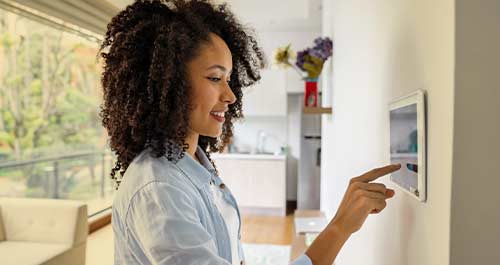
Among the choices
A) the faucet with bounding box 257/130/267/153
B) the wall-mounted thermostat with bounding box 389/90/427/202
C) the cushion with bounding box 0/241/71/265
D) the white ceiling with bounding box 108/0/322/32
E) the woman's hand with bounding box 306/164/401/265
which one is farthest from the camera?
the faucet with bounding box 257/130/267/153

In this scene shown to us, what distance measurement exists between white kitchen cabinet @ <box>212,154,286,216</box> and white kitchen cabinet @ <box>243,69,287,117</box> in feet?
2.18

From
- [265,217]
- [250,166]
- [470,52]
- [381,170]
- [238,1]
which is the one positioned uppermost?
[238,1]

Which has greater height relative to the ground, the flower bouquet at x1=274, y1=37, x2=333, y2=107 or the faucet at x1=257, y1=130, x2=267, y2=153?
the flower bouquet at x1=274, y1=37, x2=333, y2=107

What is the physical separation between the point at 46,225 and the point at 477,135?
8.85 feet

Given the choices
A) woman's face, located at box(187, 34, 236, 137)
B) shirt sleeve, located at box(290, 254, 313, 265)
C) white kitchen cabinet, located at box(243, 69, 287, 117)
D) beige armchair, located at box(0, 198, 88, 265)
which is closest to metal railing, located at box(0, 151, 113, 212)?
beige armchair, located at box(0, 198, 88, 265)

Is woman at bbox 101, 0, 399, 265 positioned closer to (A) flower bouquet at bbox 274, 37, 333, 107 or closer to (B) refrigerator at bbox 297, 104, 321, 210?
(A) flower bouquet at bbox 274, 37, 333, 107

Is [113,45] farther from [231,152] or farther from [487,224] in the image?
[231,152]

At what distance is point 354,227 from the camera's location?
785 mm

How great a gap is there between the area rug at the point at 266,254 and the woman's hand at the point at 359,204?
2622mm

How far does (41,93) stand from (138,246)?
3.03 meters

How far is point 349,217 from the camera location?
0.78 m

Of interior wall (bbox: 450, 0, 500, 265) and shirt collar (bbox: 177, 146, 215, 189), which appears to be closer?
interior wall (bbox: 450, 0, 500, 265)

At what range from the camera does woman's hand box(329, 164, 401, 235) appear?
0.78 m

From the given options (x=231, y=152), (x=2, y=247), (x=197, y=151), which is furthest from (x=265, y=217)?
(x=197, y=151)
